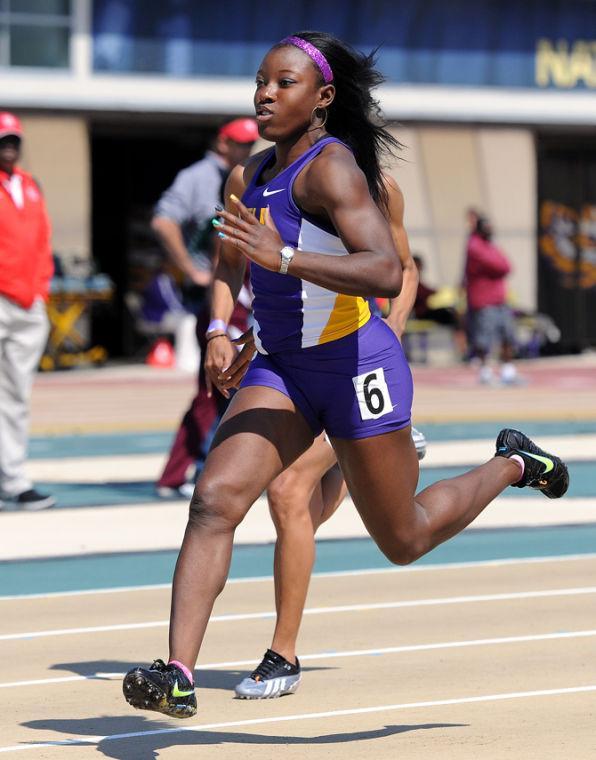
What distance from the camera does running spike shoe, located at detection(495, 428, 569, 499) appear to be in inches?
241

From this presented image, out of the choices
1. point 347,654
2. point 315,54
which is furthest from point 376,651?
point 315,54

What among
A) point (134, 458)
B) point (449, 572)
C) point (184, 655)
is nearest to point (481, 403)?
point (134, 458)

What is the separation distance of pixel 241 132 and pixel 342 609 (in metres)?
3.08

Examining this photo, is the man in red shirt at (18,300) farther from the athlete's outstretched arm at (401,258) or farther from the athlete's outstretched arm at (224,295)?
the athlete's outstretched arm at (224,295)

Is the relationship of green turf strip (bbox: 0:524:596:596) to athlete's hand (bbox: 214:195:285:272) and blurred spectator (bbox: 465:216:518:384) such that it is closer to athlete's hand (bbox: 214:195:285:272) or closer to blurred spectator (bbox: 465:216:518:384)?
athlete's hand (bbox: 214:195:285:272)

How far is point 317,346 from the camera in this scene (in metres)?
5.32

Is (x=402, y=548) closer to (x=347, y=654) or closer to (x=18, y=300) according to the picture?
(x=347, y=654)

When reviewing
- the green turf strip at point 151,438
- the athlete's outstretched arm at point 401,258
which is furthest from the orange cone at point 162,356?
the athlete's outstretched arm at point 401,258

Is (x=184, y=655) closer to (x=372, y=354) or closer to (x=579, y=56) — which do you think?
(x=372, y=354)

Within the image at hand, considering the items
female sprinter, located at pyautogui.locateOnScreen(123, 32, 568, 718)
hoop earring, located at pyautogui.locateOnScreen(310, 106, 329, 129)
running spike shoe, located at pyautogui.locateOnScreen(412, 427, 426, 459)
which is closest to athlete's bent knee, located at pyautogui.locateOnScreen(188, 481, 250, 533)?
female sprinter, located at pyautogui.locateOnScreen(123, 32, 568, 718)

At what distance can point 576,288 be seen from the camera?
28234 mm

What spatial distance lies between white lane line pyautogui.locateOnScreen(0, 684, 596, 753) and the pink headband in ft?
6.57

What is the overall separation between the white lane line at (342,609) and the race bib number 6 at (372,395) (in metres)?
2.19

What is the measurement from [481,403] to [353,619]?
10.8m
